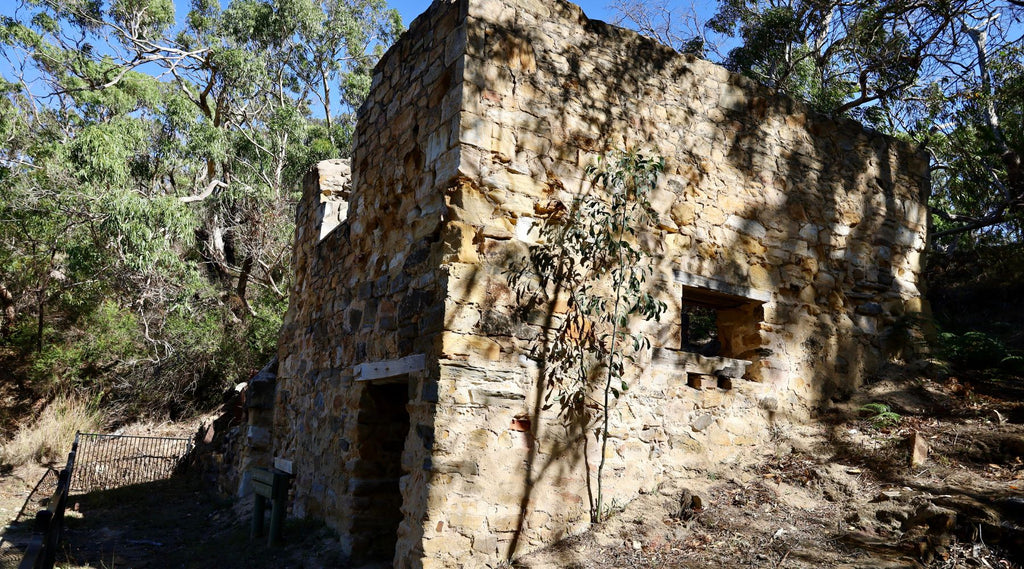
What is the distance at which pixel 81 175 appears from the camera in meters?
12.8

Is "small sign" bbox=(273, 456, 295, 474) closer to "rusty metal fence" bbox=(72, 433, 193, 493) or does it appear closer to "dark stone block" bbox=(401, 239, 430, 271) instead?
"dark stone block" bbox=(401, 239, 430, 271)

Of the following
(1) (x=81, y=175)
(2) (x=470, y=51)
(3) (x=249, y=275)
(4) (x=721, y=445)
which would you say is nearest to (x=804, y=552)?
(4) (x=721, y=445)

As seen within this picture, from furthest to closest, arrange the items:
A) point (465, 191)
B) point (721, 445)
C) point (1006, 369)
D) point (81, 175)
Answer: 1. point (81, 175)
2. point (1006, 369)
3. point (721, 445)
4. point (465, 191)

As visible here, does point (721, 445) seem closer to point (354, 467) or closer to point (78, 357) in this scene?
point (354, 467)

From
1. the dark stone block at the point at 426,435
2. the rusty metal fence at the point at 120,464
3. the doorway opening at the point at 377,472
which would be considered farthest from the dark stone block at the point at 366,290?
the rusty metal fence at the point at 120,464

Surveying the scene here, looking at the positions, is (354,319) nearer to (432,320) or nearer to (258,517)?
(432,320)

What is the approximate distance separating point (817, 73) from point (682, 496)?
11.6 m

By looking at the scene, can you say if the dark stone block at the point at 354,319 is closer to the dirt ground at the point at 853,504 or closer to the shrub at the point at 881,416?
the dirt ground at the point at 853,504

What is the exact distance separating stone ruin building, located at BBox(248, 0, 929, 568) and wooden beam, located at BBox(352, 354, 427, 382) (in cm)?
3

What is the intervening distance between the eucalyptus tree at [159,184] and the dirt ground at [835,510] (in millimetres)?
7980

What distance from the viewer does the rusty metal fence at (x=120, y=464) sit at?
10.5m

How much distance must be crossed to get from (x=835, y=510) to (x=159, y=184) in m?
16.1

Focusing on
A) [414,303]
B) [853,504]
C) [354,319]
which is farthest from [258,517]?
[853,504]

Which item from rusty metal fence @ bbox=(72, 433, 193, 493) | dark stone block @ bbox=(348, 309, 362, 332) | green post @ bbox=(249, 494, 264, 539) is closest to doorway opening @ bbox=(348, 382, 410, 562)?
dark stone block @ bbox=(348, 309, 362, 332)
